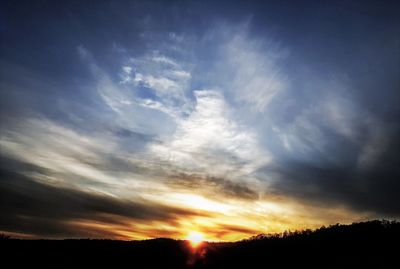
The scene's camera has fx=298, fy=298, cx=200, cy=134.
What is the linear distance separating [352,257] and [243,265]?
446 centimetres

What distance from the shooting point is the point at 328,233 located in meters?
15.5

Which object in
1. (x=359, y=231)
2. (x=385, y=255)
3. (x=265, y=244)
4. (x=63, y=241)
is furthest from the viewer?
(x=63, y=241)

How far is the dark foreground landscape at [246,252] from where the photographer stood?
38.9ft

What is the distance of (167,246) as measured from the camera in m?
17.6

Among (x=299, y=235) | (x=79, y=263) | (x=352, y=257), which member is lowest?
(x=79, y=263)

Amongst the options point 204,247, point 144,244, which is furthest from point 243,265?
point 144,244

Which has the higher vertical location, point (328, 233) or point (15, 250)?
point (328, 233)

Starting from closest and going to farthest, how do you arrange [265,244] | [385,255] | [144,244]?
[385,255] < [265,244] < [144,244]

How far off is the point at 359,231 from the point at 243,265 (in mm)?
6297

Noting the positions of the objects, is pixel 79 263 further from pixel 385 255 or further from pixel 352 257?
pixel 385 255

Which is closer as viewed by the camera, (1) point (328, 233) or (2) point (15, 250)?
(1) point (328, 233)

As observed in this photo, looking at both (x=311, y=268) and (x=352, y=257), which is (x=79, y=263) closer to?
(x=311, y=268)

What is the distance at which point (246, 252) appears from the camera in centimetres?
1502

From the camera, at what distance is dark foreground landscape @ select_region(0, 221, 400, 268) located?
11.8 m
